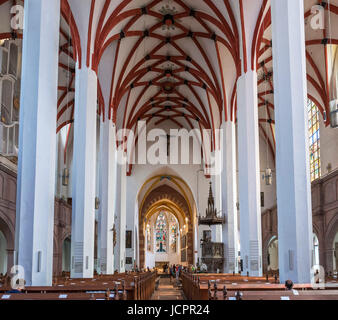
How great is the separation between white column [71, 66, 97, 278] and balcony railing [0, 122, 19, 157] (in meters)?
3.77

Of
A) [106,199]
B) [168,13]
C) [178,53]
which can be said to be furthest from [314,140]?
[106,199]

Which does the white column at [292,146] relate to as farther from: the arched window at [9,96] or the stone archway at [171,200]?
the stone archway at [171,200]

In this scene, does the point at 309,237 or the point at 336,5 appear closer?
the point at 309,237

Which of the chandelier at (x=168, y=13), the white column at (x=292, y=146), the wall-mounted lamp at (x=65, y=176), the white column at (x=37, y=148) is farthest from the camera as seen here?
the chandelier at (x=168, y=13)

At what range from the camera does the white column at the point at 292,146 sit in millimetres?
8586

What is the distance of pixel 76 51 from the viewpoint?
616 inches

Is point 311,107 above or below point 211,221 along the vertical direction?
above

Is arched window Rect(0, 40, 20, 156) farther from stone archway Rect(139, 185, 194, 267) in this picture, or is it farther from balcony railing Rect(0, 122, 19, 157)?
stone archway Rect(139, 185, 194, 267)

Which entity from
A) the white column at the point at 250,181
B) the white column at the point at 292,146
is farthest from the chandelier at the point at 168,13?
the white column at the point at 292,146

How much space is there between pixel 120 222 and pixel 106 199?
572cm

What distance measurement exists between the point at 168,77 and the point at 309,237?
19.6 meters

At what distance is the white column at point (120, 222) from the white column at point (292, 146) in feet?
55.8
